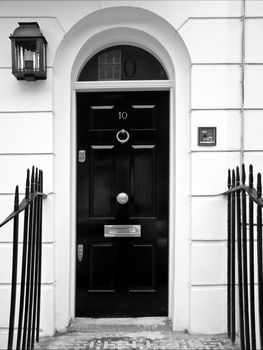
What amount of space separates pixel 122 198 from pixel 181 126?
914mm

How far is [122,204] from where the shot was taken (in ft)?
13.3

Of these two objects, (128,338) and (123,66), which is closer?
(128,338)

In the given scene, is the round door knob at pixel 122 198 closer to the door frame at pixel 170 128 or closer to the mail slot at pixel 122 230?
the mail slot at pixel 122 230

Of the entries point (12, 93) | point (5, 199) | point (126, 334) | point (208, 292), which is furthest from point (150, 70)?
point (126, 334)

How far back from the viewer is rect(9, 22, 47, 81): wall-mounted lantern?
11.9 feet

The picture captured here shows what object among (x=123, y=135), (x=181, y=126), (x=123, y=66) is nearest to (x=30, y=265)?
(x=123, y=135)

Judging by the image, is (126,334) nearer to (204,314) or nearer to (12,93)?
(204,314)

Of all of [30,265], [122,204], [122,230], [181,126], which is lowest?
[30,265]

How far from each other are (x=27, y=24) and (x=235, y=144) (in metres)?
2.20

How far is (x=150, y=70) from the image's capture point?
13.4ft

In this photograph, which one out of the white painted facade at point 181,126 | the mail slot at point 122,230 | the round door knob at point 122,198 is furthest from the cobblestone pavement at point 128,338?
the round door knob at point 122,198

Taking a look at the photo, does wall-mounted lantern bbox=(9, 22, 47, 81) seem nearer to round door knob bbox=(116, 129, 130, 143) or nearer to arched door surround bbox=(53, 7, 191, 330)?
arched door surround bbox=(53, 7, 191, 330)

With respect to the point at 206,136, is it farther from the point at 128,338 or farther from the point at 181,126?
the point at 128,338

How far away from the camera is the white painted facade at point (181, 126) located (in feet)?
12.3
